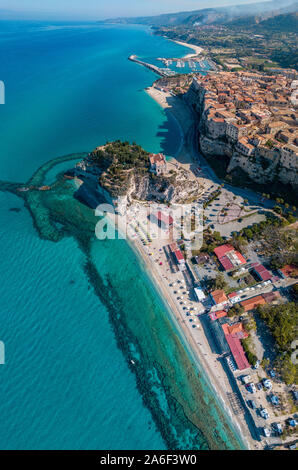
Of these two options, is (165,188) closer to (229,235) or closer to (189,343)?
(229,235)

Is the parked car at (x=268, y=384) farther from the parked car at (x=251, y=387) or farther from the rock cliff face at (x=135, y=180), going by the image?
the rock cliff face at (x=135, y=180)

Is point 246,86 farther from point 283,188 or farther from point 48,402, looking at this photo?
point 48,402

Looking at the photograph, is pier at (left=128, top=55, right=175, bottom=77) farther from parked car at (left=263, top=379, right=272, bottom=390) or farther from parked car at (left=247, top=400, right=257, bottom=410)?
parked car at (left=247, top=400, right=257, bottom=410)

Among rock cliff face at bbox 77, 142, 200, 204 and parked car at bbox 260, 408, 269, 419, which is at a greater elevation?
rock cliff face at bbox 77, 142, 200, 204

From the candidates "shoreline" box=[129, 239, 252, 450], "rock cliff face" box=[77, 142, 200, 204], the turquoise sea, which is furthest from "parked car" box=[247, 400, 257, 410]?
"rock cliff face" box=[77, 142, 200, 204]

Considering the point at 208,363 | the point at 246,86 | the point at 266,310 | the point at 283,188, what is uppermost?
the point at 246,86

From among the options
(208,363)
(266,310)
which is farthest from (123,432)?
(266,310)

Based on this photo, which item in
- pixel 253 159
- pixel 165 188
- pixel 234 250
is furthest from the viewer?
pixel 253 159

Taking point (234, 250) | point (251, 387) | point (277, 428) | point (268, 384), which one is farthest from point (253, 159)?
point (277, 428)
